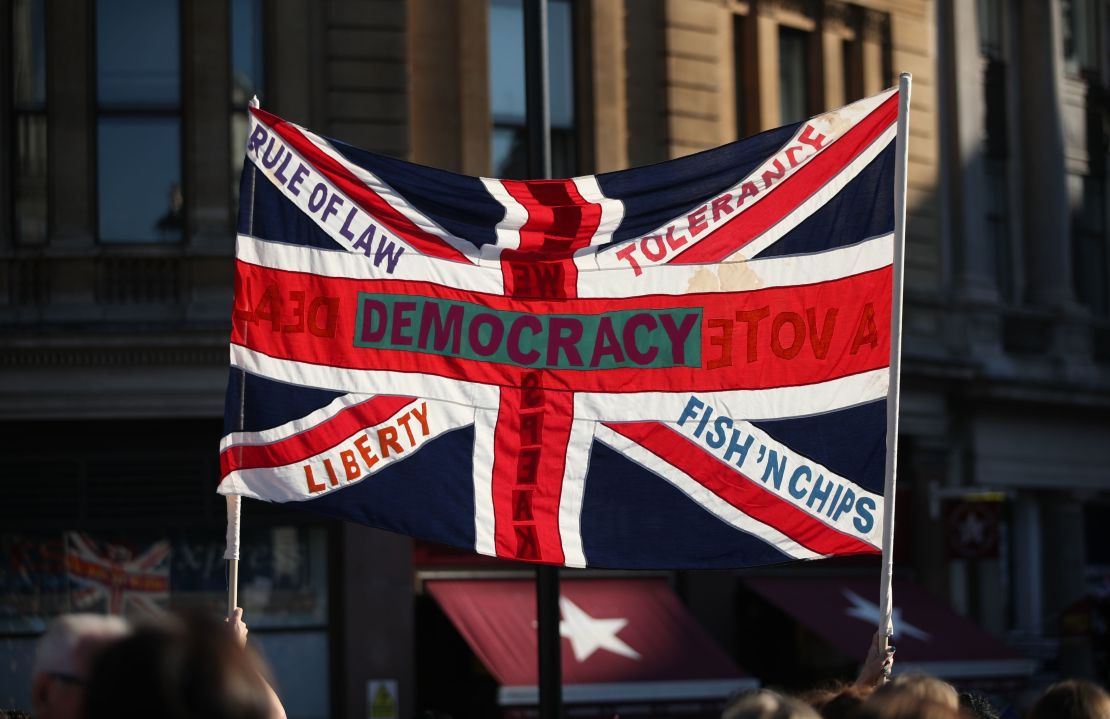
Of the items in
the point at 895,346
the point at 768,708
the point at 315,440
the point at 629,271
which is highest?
the point at 629,271

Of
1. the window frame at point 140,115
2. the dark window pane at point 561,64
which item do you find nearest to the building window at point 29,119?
the window frame at point 140,115

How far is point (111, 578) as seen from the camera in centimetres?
1672

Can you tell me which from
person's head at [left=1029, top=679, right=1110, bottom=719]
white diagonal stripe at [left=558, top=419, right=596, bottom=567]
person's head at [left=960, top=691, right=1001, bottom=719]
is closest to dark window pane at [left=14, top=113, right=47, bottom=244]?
white diagonal stripe at [left=558, top=419, right=596, bottom=567]

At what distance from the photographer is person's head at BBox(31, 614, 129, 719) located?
314cm

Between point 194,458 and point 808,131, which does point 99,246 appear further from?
point 808,131

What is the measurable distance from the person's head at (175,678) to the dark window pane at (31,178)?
14.8m

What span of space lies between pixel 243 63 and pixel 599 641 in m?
6.82

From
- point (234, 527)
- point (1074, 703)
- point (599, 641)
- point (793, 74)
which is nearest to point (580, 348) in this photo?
point (234, 527)

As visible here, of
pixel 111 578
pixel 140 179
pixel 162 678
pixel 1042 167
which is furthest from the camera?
pixel 1042 167

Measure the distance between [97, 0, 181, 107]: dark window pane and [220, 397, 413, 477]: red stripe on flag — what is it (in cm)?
993

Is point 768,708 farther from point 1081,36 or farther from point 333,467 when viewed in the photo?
point 1081,36

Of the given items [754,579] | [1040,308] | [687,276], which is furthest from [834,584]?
[687,276]

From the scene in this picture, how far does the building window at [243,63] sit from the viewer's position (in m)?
17.3

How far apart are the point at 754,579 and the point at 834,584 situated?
1194 millimetres
